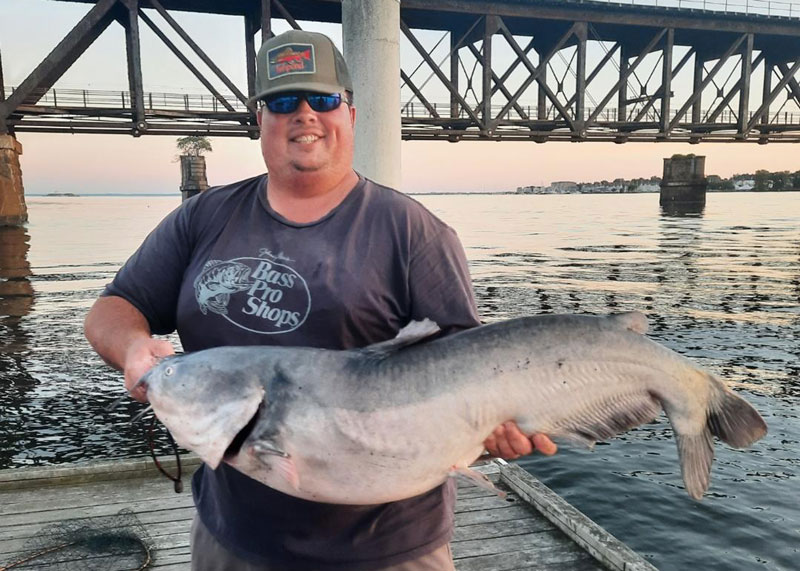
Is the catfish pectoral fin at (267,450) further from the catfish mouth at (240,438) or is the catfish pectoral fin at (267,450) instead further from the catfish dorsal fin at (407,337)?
the catfish dorsal fin at (407,337)

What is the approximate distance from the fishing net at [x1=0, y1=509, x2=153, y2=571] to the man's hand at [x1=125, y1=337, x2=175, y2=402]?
2737mm

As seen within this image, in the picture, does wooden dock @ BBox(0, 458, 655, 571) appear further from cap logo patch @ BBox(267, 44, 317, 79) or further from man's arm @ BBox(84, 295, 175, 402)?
cap logo patch @ BBox(267, 44, 317, 79)

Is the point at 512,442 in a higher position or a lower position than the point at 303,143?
lower

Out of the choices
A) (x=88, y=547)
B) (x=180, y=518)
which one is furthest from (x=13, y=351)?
(x=88, y=547)

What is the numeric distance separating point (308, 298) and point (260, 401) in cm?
43

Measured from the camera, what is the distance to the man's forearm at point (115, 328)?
2.51m

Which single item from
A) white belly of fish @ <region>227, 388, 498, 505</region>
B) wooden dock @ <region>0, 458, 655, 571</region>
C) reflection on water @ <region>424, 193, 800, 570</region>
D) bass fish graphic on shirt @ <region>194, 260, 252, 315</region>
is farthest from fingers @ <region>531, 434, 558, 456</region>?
reflection on water @ <region>424, 193, 800, 570</region>

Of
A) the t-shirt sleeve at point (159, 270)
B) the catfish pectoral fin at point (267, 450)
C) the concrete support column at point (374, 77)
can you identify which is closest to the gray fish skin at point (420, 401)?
the catfish pectoral fin at point (267, 450)

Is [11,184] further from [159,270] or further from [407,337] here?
[407,337]

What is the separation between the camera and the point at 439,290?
2.42 metres

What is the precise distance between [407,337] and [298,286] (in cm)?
49

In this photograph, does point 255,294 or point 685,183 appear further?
point 685,183

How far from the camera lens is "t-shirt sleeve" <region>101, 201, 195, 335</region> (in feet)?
8.61

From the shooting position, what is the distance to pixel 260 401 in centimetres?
221
